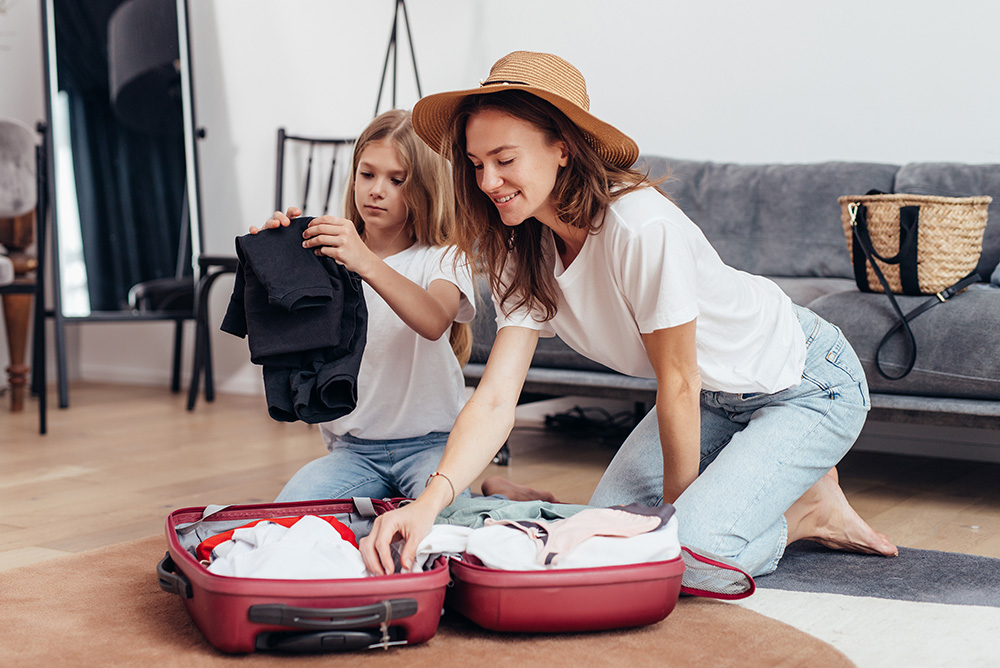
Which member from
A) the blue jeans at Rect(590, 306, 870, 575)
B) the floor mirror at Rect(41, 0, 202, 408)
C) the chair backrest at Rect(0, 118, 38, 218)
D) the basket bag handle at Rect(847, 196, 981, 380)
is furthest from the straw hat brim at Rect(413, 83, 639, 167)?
the floor mirror at Rect(41, 0, 202, 408)

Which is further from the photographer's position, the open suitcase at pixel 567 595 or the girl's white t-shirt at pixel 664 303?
the girl's white t-shirt at pixel 664 303

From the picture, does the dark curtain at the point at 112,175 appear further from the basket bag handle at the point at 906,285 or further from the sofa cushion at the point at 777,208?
the basket bag handle at the point at 906,285

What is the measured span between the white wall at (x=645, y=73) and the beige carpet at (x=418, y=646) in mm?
1855

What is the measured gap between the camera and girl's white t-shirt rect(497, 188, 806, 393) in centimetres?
134

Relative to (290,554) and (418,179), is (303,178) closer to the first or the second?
(418,179)

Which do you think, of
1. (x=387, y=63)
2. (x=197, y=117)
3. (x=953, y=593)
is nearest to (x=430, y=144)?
(x=953, y=593)

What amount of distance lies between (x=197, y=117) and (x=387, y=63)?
1.01m

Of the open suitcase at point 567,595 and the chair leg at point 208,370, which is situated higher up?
the open suitcase at point 567,595

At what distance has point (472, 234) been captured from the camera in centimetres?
149

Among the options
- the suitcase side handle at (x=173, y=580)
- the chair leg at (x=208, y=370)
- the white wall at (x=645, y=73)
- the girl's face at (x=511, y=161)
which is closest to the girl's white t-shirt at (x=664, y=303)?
the girl's face at (x=511, y=161)

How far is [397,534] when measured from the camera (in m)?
1.24

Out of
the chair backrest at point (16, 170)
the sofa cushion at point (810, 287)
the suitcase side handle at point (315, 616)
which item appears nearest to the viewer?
the suitcase side handle at point (315, 616)

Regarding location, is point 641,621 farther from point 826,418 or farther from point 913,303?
point 913,303

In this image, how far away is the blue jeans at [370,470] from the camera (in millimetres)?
1618
